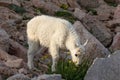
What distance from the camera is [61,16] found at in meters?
24.4

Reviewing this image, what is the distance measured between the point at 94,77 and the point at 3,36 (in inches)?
212

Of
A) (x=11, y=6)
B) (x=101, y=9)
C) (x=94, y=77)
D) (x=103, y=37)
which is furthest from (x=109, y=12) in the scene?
(x=94, y=77)

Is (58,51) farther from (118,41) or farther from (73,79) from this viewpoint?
(118,41)

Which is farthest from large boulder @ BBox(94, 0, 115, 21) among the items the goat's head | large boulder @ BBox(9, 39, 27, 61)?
the goat's head

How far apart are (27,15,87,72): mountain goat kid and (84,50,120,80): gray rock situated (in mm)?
1988

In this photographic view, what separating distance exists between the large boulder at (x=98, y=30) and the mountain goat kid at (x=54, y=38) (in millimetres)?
7418

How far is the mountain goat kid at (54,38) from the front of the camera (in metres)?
14.1

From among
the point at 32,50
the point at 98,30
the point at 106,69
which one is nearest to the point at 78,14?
the point at 98,30

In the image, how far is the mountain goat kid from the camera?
14.1 metres

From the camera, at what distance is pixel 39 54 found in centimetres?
1666

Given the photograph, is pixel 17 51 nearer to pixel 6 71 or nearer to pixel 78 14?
pixel 6 71

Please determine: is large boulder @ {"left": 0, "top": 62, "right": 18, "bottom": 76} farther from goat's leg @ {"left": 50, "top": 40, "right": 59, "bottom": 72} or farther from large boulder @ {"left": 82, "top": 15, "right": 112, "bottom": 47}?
large boulder @ {"left": 82, "top": 15, "right": 112, "bottom": 47}

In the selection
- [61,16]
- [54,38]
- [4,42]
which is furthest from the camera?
[61,16]

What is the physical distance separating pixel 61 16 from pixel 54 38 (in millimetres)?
10084
